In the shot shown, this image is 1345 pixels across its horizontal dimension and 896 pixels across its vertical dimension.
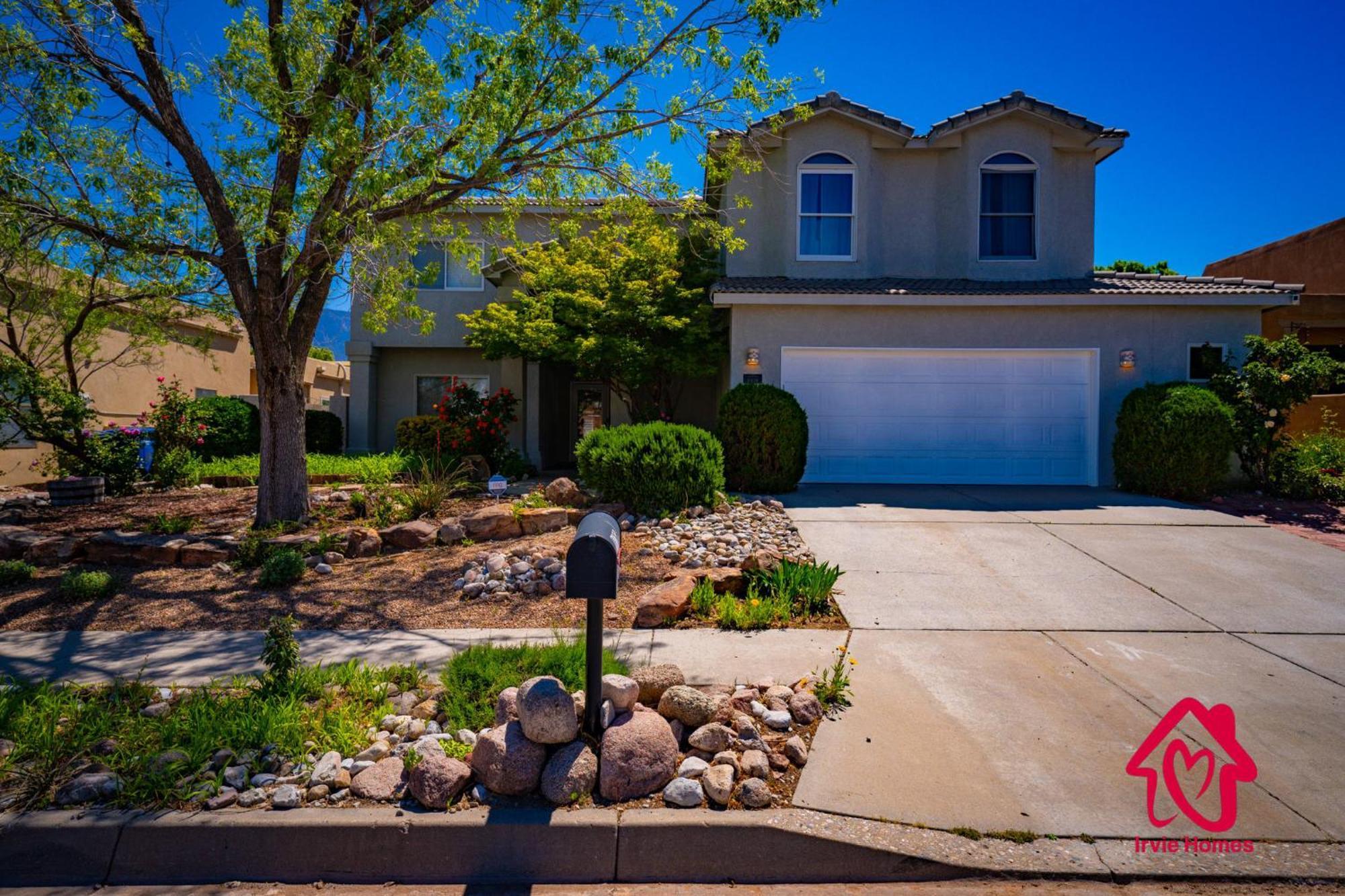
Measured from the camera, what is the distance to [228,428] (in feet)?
49.8

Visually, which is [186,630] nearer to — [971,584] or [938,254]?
[971,584]

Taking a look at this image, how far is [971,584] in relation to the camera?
6.59m

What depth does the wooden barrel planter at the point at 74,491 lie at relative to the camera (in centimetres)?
1034

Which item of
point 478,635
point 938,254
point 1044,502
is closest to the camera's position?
point 478,635

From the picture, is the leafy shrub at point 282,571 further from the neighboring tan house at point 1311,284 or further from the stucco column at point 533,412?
the neighboring tan house at point 1311,284

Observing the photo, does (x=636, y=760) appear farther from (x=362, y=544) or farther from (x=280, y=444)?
(x=280, y=444)

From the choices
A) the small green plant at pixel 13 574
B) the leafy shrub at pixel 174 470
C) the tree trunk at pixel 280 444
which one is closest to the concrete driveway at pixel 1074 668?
the tree trunk at pixel 280 444

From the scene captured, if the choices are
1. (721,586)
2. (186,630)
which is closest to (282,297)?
(186,630)

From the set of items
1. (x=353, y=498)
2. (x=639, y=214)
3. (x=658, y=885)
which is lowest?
(x=658, y=885)

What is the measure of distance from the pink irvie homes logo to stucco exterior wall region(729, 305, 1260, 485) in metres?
8.73

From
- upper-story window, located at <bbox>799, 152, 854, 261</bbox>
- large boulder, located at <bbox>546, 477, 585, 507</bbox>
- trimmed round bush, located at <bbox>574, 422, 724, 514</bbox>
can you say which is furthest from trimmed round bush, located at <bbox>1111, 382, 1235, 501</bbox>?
large boulder, located at <bbox>546, 477, 585, 507</bbox>

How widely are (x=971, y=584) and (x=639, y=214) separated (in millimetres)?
5934

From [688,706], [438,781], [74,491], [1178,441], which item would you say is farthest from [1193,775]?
[74,491]

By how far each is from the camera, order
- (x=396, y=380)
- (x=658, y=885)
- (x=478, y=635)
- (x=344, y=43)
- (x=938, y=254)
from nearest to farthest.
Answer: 1. (x=658, y=885)
2. (x=478, y=635)
3. (x=344, y=43)
4. (x=938, y=254)
5. (x=396, y=380)
